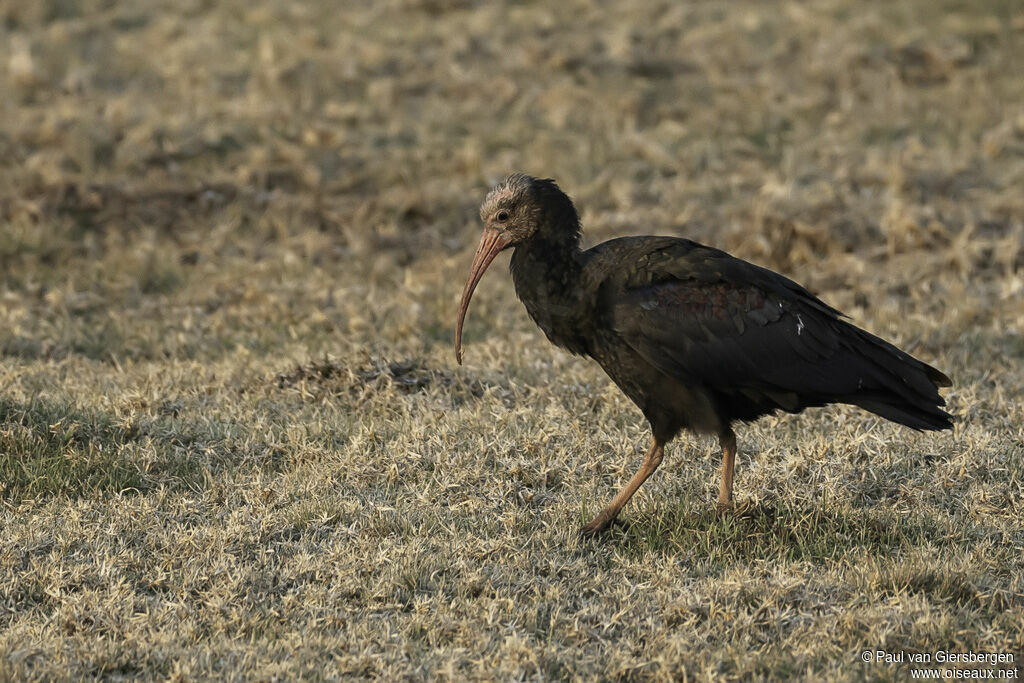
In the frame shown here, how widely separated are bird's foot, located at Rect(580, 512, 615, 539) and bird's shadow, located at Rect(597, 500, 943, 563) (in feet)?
0.13

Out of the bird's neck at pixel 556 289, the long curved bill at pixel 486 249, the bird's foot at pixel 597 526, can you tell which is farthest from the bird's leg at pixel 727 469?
the long curved bill at pixel 486 249

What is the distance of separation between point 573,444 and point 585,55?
1051 centimetres

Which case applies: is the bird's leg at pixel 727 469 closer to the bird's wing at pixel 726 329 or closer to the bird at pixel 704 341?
the bird at pixel 704 341

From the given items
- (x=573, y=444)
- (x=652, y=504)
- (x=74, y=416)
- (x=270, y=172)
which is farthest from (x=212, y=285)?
(x=652, y=504)

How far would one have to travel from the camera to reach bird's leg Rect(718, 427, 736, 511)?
6109mm

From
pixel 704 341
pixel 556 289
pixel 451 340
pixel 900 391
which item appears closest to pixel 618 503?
pixel 704 341

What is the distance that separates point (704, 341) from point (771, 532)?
Result: 93 centimetres

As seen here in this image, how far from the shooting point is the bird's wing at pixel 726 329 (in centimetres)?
586

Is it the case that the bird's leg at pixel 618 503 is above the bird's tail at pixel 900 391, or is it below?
below

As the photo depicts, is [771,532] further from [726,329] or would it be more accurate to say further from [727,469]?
[726,329]

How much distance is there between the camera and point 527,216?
6.25 metres

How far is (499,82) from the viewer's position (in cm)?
1591

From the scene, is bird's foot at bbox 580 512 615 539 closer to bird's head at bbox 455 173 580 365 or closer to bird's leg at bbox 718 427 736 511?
bird's leg at bbox 718 427 736 511
